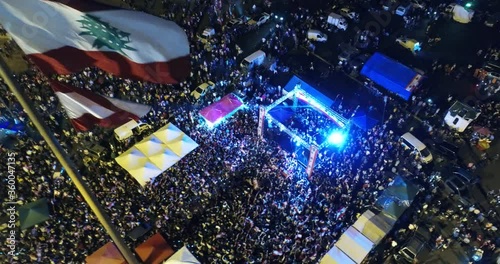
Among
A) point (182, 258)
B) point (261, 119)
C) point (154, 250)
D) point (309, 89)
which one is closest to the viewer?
point (182, 258)

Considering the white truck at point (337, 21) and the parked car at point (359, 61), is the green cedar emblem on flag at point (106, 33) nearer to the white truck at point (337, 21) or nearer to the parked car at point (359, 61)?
the parked car at point (359, 61)

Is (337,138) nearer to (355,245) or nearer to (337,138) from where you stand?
(337,138)

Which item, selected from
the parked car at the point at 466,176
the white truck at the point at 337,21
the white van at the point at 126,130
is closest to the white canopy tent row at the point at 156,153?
the white van at the point at 126,130

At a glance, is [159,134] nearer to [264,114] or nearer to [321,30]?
[264,114]

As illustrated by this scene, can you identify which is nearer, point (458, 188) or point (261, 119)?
point (458, 188)

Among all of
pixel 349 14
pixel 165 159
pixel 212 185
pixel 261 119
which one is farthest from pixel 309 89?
pixel 165 159

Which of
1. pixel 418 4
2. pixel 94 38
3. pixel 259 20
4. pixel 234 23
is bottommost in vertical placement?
pixel 94 38
